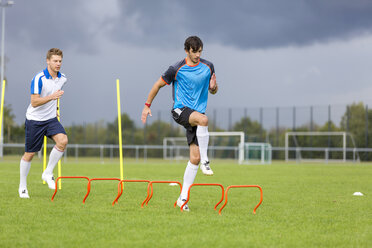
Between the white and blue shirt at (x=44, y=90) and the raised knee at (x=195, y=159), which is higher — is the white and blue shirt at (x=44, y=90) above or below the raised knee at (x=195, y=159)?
above

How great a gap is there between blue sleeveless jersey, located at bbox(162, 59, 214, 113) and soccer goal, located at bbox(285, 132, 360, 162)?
32.7 meters

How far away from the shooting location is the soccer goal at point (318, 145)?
39.8m

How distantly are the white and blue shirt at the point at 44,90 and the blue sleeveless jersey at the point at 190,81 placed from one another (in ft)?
7.62

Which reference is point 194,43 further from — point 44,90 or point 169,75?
point 44,90

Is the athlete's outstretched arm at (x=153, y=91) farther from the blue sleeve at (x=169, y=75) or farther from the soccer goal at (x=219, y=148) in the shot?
the soccer goal at (x=219, y=148)

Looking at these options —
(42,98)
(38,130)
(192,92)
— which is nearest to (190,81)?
(192,92)

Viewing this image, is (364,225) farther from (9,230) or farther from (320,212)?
(9,230)

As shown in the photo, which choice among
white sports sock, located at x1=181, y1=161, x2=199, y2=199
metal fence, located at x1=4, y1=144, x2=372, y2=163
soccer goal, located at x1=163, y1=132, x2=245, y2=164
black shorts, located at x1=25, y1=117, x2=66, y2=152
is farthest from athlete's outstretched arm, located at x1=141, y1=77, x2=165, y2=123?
soccer goal, located at x1=163, y1=132, x2=245, y2=164

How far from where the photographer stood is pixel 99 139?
48.9 metres

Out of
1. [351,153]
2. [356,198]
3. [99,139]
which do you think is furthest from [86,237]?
[99,139]

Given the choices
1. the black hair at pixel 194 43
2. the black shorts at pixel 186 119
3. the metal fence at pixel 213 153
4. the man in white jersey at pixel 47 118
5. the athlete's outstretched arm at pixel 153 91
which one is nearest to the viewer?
the black hair at pixel 194 43

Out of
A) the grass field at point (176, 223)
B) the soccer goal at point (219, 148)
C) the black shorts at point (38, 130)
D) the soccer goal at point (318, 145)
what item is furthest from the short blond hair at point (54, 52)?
the soccer goal at point (318, 145)

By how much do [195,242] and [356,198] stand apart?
6020mm

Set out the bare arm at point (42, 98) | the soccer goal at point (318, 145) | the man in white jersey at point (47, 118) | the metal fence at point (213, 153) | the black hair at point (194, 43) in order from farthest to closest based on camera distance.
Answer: the soccer goal at point (318, 145) < the metal fence at point (213, 153) < the man in white jersey at point (47, 118) < the bare arm at point (42, 98) < the black hair at point (194, 43)
